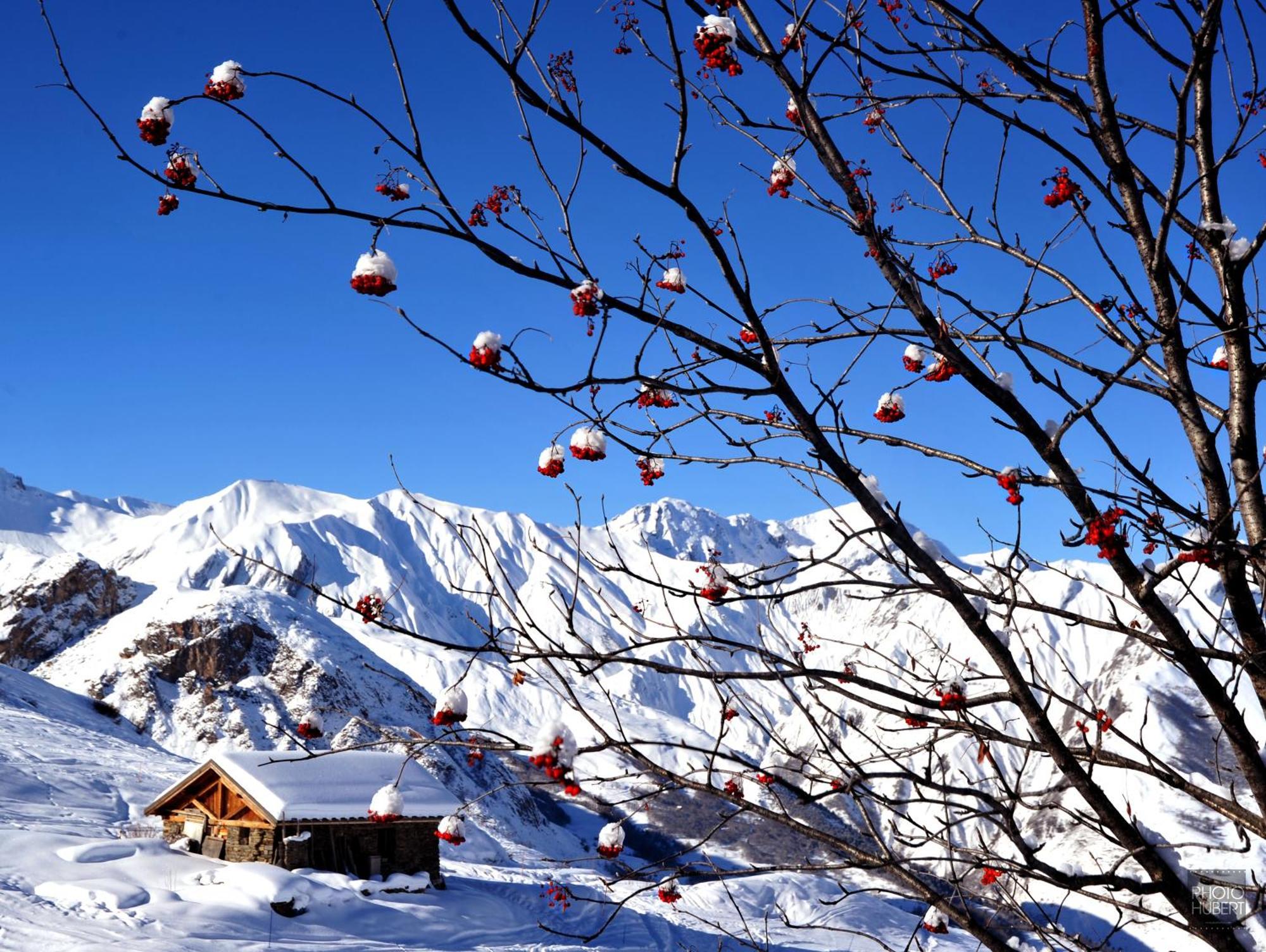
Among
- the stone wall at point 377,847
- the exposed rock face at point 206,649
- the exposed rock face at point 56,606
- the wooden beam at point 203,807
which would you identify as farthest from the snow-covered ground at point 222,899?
the exposed rock face at point 56,606

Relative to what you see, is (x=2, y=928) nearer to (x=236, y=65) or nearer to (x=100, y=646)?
(x=236, y=65)

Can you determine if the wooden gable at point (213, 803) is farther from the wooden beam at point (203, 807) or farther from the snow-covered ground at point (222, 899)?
the snow-covered ground at point (222, 899)

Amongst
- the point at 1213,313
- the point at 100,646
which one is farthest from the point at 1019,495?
the point at 100,646

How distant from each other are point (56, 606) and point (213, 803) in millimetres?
59817

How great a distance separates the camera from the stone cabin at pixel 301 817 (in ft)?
81.1

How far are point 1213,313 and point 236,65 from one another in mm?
3210

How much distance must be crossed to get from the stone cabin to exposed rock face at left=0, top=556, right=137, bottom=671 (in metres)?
54.4

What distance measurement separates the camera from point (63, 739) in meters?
42.3

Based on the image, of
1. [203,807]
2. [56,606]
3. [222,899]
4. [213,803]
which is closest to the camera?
→ [222,899]

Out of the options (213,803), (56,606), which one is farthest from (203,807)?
(56,606)

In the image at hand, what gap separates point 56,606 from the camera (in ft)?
249

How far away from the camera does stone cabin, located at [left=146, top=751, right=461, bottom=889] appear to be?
2473cm

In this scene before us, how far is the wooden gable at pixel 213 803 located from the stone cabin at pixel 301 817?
0.09ft

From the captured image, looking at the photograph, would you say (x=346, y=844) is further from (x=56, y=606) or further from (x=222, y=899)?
(x=56, y=606)
